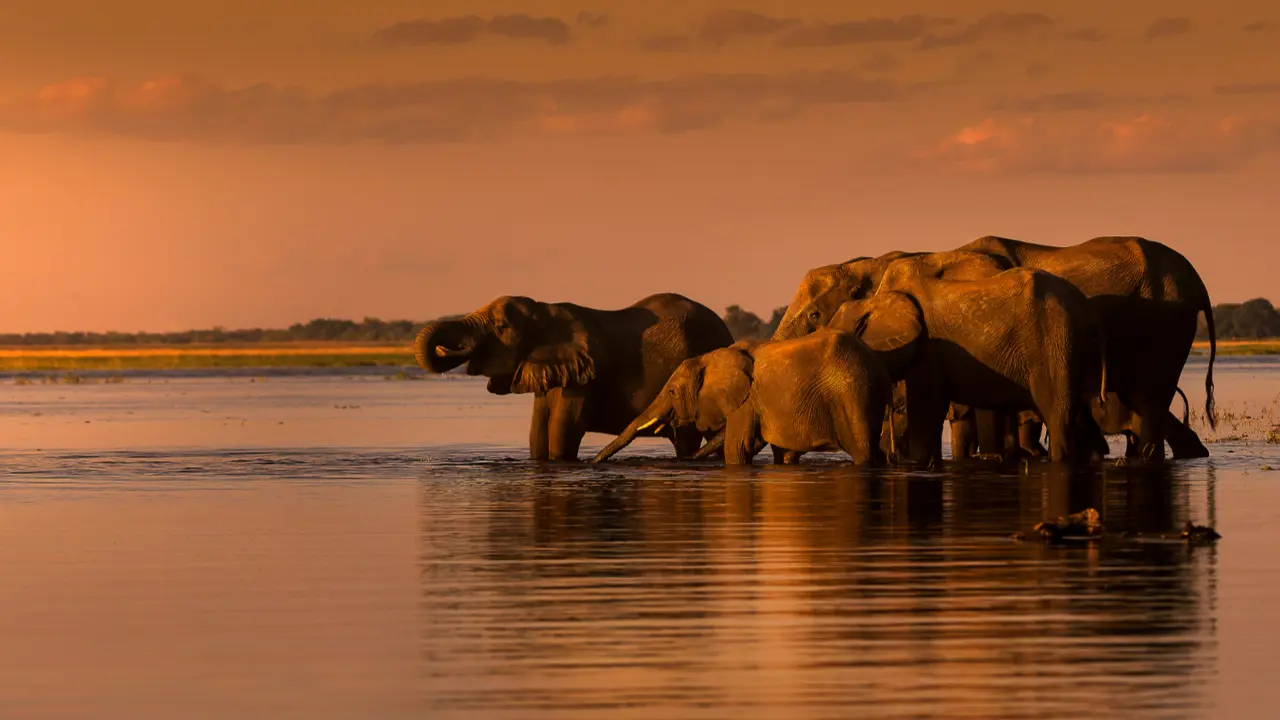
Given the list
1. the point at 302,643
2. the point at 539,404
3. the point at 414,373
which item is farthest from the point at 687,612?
the point at 414,373

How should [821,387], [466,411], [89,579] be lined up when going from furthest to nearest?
1. [466,411]
2. [821,387]
3. [89,579]

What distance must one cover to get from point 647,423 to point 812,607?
16.6 metres

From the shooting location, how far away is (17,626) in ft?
47.5

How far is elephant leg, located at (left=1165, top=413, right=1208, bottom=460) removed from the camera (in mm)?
31844

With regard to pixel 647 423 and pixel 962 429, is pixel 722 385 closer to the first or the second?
pixel 647 423

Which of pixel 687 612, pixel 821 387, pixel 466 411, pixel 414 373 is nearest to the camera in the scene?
pixel 687 612

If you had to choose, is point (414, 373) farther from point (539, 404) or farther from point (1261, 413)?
point (539, 404)

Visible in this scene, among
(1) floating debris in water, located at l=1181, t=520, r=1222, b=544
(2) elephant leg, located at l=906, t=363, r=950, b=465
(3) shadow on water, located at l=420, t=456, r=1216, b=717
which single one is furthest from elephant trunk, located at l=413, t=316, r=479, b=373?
(1) floating debris in water, located at l=1181, t=520, r=1222, b=544

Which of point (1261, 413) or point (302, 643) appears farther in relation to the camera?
point (1261, 413)

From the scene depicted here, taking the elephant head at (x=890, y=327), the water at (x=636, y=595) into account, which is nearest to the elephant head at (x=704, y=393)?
the water at (x=636, y=595)

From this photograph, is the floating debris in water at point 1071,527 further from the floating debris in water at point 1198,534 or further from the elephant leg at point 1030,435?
the elephant leg at point 1030,435

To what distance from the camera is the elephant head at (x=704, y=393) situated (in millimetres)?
29531

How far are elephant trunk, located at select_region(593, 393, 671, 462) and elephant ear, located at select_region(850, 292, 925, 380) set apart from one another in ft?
8.65

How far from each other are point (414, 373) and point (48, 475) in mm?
82050
